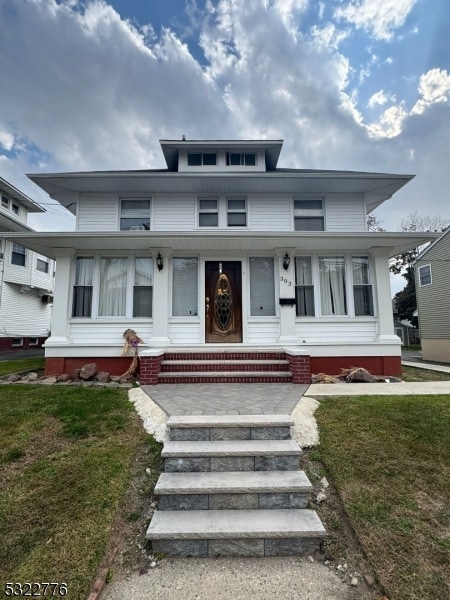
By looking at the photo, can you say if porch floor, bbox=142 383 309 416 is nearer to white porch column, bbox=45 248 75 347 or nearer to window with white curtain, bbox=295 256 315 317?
window with white curtain, bbox=295 256 315 317

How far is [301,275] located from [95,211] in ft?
20.2

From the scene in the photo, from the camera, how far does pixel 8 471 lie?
289cm

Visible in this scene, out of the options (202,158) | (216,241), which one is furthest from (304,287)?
(202,158)

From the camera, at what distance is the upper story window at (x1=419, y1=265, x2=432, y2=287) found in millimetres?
13305

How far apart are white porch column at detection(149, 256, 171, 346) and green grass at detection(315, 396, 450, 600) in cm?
433

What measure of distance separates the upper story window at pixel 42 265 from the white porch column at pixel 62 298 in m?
13.8

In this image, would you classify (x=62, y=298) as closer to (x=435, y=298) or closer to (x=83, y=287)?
(x=83, y=287)

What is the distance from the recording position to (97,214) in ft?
27.3

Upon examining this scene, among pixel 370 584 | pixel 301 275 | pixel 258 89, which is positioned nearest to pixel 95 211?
pixel 301 275

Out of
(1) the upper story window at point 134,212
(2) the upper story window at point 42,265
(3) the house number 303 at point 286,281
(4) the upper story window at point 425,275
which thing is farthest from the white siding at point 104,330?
(2) the upper story window at point 42,265

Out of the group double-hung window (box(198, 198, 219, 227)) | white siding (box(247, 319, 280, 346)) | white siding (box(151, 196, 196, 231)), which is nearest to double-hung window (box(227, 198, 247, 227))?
double-hung window (box(198, 198, 219, 227))

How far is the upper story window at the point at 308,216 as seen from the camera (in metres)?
8.48

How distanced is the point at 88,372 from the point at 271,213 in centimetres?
642

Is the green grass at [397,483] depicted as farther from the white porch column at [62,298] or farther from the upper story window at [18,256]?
the upper story window at [18,256]
